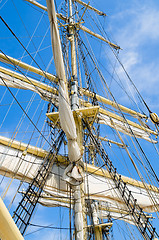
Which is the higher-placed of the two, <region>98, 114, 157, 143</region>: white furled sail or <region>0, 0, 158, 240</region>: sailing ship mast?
<region>98, 114, 157, 143</region>: white furled sail

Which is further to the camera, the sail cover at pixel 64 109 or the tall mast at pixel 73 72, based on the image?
the tall mast at pixel 73 72

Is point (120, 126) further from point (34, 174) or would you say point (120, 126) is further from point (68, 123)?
point (68, 123)

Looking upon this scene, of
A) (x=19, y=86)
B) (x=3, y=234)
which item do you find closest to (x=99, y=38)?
(x=19, y=86)

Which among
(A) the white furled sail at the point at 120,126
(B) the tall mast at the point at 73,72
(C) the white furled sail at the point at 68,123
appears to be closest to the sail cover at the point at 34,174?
(C) the white furled sail at the point at 68,123

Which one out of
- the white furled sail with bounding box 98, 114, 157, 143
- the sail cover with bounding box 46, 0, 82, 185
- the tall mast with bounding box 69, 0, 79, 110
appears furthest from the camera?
the white furled sail with bounding box 98, 114, 157, 143

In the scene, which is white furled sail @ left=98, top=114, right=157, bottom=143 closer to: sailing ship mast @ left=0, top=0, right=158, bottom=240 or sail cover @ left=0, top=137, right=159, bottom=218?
sailing ship mast @ left=0, top=0, right=158, bottom=240

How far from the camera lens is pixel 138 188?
8.16m

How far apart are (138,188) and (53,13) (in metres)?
6.98

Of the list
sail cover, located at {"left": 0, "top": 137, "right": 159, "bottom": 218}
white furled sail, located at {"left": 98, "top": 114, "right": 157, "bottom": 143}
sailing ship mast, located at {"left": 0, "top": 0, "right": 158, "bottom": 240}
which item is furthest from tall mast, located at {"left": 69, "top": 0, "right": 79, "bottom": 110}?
white furled sail, located at {"left": 98, "top": 114, "right": 157, "bottom": 143}

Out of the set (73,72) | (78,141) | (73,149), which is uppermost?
(73,72)

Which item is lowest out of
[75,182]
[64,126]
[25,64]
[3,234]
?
[3,234]

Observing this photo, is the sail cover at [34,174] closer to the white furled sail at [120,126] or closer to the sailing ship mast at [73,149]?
the sailing ship mast at [73,149]

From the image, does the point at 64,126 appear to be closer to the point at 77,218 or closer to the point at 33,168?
the point at 77,218

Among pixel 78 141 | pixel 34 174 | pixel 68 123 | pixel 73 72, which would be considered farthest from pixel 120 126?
pixel 68 123
